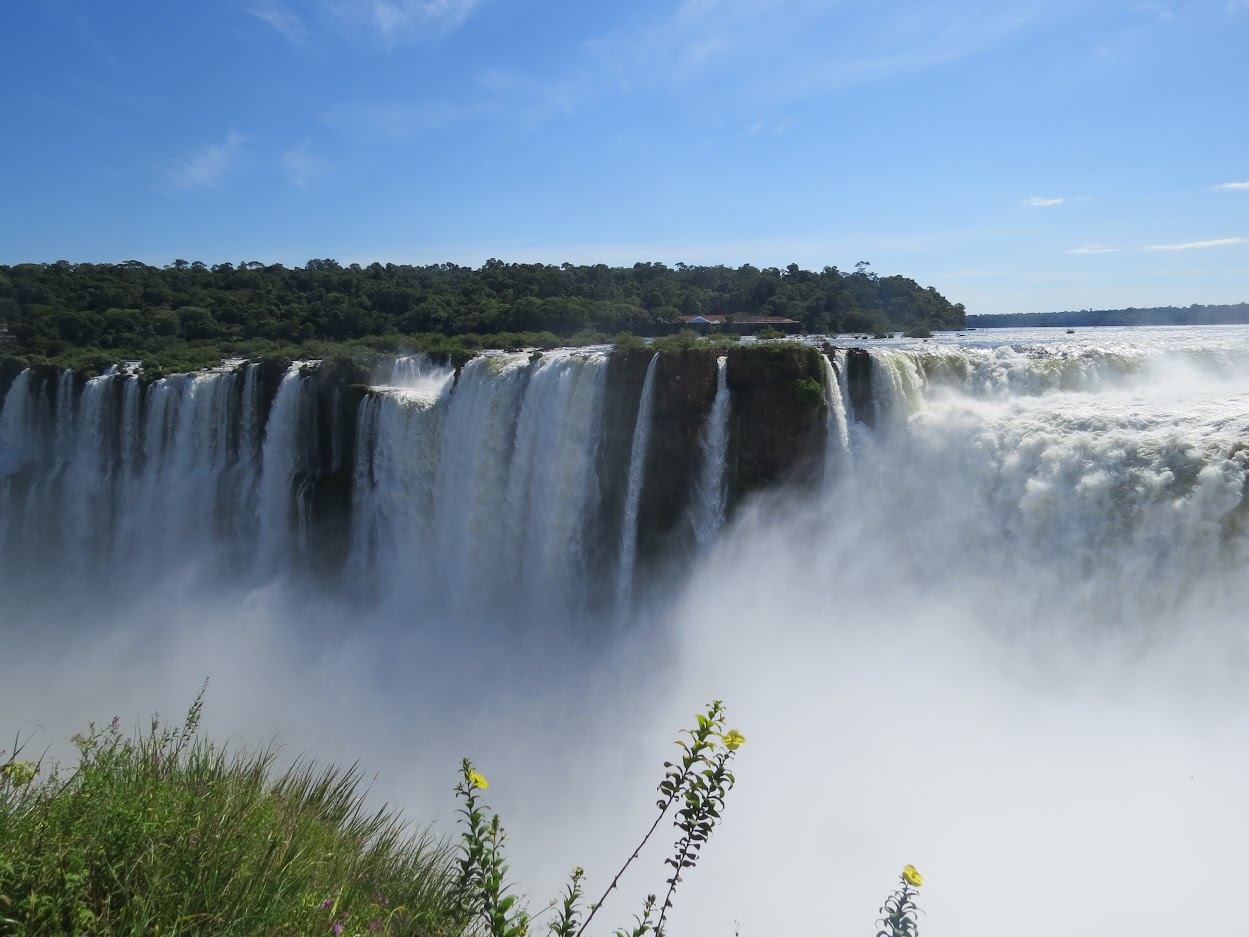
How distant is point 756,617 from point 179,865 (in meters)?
12.2

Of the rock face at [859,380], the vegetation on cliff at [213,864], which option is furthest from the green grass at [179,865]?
the rock face at [859,380]

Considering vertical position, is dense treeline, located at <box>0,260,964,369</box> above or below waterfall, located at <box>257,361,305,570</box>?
above

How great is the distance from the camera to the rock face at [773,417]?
15820 millimetres

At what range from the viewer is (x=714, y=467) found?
16406 millimetres

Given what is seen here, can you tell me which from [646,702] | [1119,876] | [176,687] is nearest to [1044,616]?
[1119,876]

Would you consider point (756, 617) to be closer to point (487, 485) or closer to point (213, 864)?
point (487, 485)

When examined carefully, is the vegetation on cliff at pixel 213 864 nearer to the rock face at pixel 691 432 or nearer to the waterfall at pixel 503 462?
the waterfall at pixel 503 462

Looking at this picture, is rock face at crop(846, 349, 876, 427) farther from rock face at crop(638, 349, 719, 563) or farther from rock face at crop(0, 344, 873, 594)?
rock face at crop(638, 349, 719, 563)

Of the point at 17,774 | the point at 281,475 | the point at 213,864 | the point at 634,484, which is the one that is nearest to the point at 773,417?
the point at 634,484

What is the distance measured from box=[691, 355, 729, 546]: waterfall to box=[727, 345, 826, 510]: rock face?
0.17 meters

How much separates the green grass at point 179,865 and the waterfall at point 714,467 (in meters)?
12.2

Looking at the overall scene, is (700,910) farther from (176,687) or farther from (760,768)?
(176,687)

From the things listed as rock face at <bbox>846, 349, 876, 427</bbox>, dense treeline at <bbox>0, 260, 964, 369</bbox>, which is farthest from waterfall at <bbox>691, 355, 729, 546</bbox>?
dense treeline at <bbox>0, 260, 964, 369</bbox>

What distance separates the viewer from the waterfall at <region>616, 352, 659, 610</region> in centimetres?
1639
